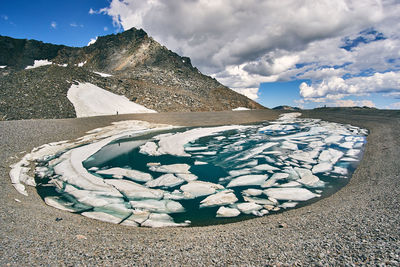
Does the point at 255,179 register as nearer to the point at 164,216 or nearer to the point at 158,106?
the point at 164,216

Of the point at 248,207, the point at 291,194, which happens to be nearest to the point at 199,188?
the point at 248,207

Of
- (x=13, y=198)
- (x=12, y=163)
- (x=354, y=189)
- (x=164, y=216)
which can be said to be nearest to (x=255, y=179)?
(x=354, y=189)

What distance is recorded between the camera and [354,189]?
8023 mm

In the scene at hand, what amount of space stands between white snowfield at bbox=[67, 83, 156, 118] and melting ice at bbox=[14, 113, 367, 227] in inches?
710

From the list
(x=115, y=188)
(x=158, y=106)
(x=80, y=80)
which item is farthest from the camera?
(x=158, y=106)

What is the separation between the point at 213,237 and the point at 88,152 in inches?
459

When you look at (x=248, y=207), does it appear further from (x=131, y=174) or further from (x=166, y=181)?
(x=131, y=174)

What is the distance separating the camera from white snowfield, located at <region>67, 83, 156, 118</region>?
31.3 meters

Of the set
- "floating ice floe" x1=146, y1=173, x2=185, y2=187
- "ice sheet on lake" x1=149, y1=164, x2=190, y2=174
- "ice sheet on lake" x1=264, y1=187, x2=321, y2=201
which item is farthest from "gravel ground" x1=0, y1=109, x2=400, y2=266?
"ice sheet on lake" x1=149, y1=164, x2=190, y2=174

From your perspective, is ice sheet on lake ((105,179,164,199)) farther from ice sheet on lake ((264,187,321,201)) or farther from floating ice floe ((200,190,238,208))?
ice sheet on lake ((264,187,321,201))

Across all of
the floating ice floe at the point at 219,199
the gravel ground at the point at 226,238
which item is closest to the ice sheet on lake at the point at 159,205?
the floating ice floe at the point at 219,199

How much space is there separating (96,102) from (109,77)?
1529cm

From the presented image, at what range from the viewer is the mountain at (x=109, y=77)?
1143 inches

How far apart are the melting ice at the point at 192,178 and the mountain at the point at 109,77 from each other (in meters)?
20.7
